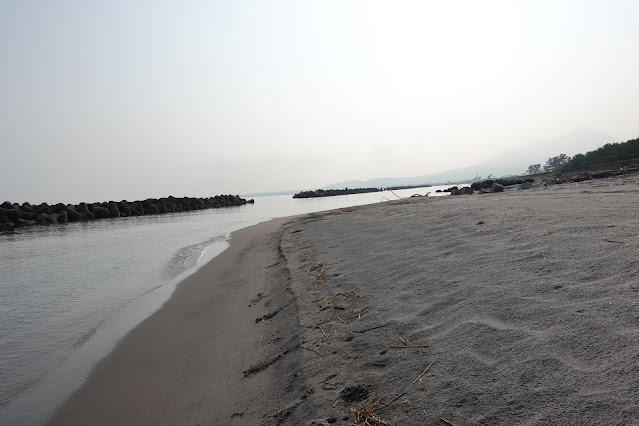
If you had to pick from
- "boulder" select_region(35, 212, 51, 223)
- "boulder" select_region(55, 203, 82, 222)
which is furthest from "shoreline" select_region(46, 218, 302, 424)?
"boulder" select_region(55, 203, 82, 222)

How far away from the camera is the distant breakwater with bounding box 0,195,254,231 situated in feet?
108

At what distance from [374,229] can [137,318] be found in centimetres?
512

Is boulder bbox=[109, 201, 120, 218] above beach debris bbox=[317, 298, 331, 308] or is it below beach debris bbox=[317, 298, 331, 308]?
above

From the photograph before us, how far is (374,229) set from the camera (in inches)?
335

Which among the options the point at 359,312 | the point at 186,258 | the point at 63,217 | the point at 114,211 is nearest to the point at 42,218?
the point at 63,217

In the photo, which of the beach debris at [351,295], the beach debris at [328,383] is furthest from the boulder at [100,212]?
the beach debris at [328,383]

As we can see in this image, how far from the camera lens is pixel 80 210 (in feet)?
128

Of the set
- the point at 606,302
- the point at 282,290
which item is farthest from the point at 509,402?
the point at 282,290

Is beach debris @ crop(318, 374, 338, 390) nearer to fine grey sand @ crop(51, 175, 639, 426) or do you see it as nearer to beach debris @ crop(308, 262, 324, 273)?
fine grey sand @ crop(51, 175, 639, 426)

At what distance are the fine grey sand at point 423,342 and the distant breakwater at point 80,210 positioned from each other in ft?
113

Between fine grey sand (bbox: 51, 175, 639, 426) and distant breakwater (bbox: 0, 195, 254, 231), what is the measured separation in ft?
113

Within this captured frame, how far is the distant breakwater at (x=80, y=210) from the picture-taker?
3300 cm

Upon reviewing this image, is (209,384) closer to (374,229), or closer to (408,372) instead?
(408,372)

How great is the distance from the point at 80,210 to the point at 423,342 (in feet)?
147
